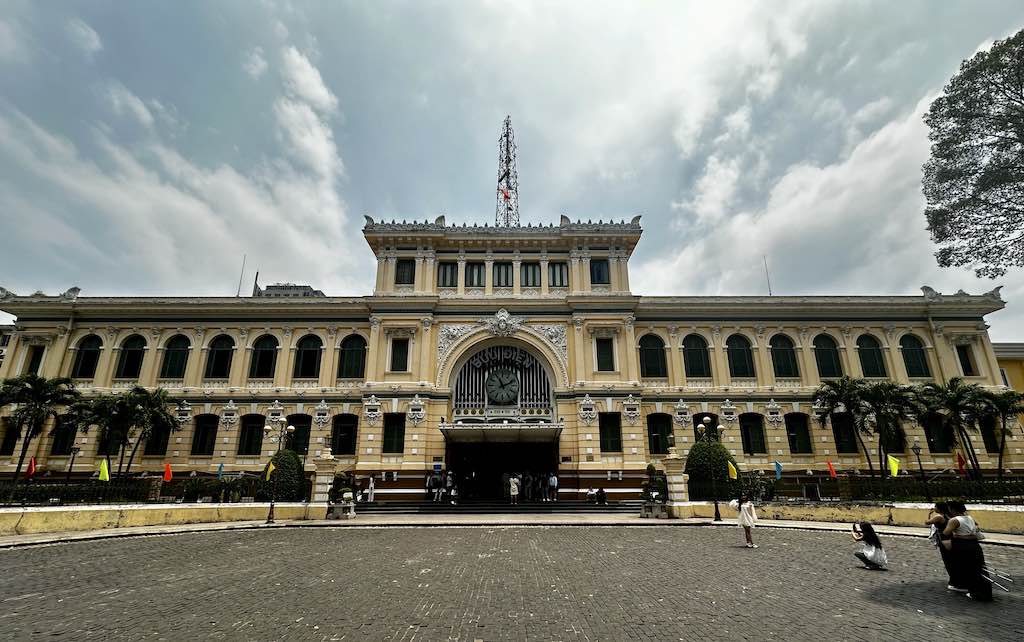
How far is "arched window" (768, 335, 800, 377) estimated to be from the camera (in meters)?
30.8

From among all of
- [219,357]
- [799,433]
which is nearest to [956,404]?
[799,433]

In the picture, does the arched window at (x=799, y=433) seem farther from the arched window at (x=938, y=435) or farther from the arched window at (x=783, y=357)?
the arched window at (x=938, y=435)

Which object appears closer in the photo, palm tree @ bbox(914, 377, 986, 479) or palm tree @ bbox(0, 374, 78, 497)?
palm tree @ bbox(0, 374, 78, 497)

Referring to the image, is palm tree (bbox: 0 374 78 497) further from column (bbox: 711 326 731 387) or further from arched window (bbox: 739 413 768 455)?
arched window (bbox: 739 413 768 455)

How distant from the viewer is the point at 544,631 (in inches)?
251

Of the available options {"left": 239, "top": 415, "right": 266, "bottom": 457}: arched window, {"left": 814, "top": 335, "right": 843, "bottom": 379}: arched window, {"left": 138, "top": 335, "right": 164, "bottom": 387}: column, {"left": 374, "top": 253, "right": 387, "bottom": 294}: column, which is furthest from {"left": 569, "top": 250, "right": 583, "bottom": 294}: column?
{"left": 138, "top": 335, "right": 164, "bottom": 387}: column

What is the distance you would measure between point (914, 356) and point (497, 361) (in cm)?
2694

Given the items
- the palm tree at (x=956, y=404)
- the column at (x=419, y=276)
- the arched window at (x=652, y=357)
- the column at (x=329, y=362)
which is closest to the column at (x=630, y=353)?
the arched window at (x=652, y=357)

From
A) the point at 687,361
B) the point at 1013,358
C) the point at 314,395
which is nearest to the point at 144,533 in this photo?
the point at 314,395

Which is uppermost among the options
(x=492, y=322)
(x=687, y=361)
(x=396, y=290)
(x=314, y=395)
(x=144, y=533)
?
(x=396, y=290)

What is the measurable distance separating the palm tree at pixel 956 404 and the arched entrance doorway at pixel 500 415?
20.0 metres

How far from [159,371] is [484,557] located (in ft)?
94.3

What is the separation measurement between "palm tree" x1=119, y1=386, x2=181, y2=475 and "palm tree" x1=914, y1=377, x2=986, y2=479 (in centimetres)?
4043

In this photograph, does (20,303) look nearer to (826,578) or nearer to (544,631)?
(544,631)
